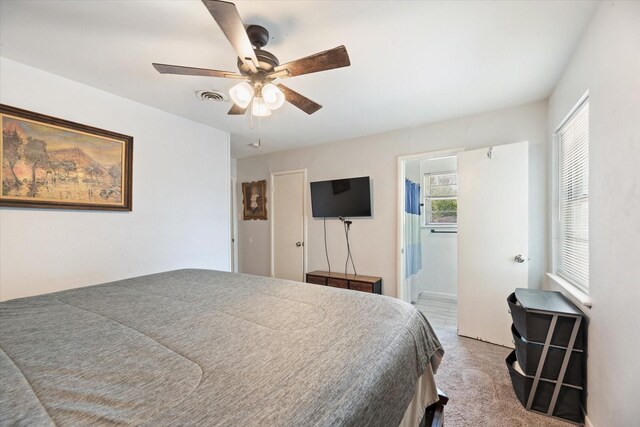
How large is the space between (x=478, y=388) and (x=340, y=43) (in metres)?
2.70

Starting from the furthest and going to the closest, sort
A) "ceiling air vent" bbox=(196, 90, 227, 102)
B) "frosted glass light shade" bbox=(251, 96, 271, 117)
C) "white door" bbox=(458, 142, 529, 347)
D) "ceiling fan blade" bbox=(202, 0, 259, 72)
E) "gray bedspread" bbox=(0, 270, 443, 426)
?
"white door" bbox=(458, 142, 529, 347)
"ceiling air vent" bbox=(196, 90, 227, 102)
"frosted glass light shade" bbox=(251, 96, 271, 117)
"ceiling fan blade" bbox=(202, 0, 259, 72)
"gray bedspread" bbox=(0, 270, 443, 426)

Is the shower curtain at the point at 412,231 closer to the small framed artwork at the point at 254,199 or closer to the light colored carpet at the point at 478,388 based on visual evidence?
the light colored carpet at the point at 478,388

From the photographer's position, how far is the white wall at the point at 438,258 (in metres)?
4.47

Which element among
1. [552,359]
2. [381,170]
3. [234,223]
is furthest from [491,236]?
[234,223]

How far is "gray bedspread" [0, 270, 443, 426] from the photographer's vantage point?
25.8 inches

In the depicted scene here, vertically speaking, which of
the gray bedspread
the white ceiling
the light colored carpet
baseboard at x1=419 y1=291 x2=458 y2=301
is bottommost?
baseboard at x1=419 y1=291 x2=458 y2=301

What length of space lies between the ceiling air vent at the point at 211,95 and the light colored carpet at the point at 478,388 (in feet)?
10.2

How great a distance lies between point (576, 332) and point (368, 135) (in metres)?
2.90

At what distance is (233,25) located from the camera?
1.24 m

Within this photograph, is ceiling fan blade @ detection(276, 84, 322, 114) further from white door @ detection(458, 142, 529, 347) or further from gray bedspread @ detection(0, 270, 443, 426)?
white door @ detection(458, 142, 529, 347)

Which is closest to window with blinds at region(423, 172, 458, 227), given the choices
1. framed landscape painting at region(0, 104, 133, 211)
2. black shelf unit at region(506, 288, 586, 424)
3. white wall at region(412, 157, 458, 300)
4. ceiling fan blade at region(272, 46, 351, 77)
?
white wall at region(412, 157, 458, 300)

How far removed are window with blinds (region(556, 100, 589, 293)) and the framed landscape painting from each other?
12.4 ft

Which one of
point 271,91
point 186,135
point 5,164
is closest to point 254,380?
point 271,91

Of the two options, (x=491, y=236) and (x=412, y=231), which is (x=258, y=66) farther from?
(x=412, y=231)
